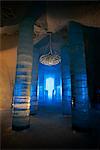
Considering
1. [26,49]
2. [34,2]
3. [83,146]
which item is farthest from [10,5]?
[83,146]

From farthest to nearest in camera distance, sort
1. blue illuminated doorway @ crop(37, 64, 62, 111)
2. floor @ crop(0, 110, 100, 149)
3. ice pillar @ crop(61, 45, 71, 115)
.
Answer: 1. blue illuminated doorway @ crop(37, 64, 62, 111)
2. ice pillar @ crop(61, 45, 71, 115)
3. floor @ crop(0, 110, 100, 149)

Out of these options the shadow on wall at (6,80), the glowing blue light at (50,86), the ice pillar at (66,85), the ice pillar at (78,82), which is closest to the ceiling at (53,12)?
the ice pillar at (78,82)

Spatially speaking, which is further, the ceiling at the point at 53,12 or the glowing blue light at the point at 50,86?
the glowing blue light at the point at 50,86

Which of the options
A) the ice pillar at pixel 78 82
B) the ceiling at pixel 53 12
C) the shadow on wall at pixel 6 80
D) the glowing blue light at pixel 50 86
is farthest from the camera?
the glowing blue light at pixel 50 86

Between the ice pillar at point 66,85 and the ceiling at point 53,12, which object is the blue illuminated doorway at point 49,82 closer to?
the ice pillar at point 66,85

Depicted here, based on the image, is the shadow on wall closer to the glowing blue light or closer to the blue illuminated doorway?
the blue illuminated doorway

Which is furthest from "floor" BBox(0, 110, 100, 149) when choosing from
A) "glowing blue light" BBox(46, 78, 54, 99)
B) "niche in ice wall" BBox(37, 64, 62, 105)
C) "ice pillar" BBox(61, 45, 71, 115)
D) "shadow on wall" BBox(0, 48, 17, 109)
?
"glowing blue light" BBox(46, 78, 54, 99)

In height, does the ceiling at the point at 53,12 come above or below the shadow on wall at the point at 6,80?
above

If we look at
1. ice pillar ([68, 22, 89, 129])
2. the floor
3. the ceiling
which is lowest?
the floor

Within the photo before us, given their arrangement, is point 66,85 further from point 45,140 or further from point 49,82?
point 49,82

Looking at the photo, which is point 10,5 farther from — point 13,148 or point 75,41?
point 13,148

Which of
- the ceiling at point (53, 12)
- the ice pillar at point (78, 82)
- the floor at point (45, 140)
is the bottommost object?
the floor at point (45, 140)

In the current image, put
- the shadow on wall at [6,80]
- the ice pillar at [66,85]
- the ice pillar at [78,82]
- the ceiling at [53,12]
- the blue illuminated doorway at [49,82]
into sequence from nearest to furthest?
the ceiling at [53,12]
the ice pillar at [78,82]
the ice pillar at [66,85]
the shadow on wall at [6,80]
the blue illuminated doorway at [49,82]

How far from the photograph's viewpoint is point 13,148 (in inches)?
138
